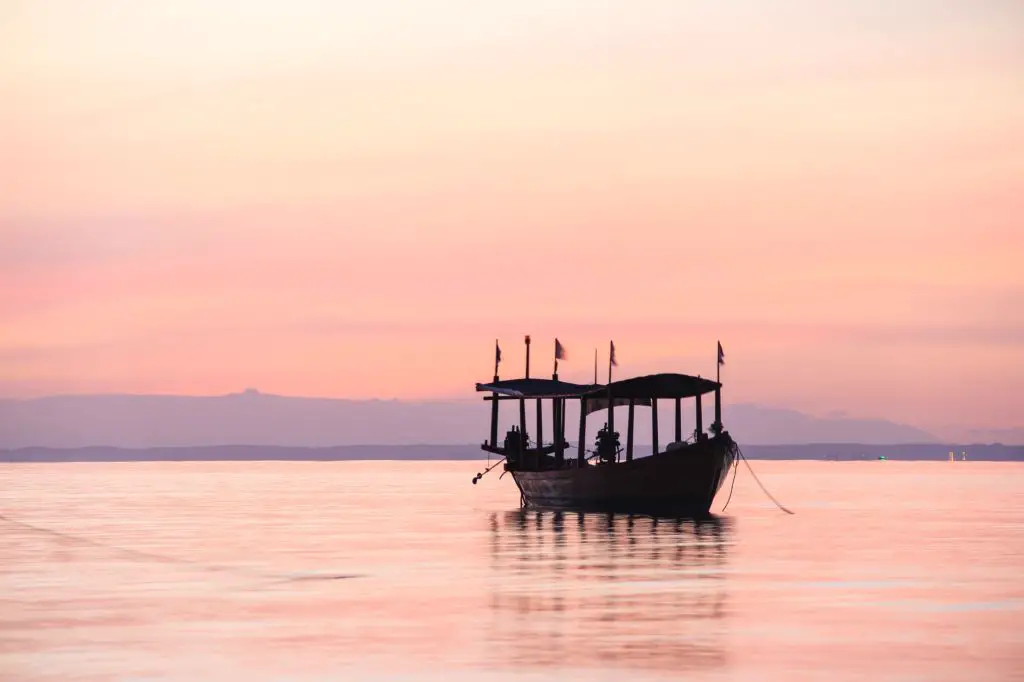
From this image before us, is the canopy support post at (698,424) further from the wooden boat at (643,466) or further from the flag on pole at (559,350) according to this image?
the flag on pole at (559,350)

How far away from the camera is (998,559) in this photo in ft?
168

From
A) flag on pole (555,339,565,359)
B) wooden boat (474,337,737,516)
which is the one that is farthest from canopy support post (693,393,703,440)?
flag on pole (555,339,565,359)

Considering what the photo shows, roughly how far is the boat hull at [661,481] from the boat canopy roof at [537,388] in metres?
4.84

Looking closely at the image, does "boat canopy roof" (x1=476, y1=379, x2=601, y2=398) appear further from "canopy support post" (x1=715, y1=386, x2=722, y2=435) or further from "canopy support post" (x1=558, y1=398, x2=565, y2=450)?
"canopy support post" (x1=715, y1=386, x2=722, y2=435)

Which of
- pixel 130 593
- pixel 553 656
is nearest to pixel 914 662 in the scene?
pixel 553 656

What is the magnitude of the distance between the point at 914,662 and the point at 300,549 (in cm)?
3314

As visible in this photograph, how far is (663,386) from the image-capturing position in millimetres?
76250

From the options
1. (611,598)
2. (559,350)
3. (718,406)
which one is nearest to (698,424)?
(718,406)

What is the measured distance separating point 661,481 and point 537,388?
15337 millimetres

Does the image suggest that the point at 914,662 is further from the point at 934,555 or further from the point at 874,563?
the point at 934,555

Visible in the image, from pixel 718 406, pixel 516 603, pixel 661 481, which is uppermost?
pixel 718 406

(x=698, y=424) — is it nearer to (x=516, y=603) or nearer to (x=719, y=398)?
(x=719, y=398)

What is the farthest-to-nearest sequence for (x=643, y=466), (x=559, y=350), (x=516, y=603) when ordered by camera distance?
(x=559, y=350) → (x=643, y=466) → (x=516, y=603)

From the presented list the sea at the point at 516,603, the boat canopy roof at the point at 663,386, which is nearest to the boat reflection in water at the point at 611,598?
the sea at the point at 516,603
